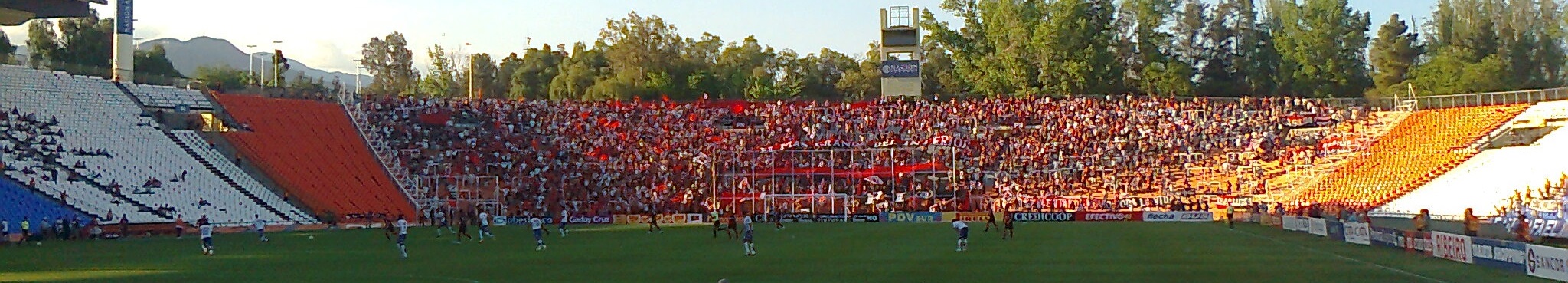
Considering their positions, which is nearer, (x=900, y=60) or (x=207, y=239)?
(x=207, y=239)

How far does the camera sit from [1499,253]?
28.3 m

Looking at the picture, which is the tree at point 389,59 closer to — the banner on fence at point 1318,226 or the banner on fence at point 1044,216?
the banner on fence at point 1044,216

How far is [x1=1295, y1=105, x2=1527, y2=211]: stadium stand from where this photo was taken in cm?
6212

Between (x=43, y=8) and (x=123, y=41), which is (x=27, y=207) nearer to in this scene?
(x=43, y=8)

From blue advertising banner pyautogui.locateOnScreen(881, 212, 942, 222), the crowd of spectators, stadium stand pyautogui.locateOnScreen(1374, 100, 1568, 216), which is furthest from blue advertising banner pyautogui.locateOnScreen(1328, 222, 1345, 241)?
blue advertising banner pyautogui.locateOnScreen(881, 212, 942, 222)

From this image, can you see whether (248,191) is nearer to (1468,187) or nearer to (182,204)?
(182,204)

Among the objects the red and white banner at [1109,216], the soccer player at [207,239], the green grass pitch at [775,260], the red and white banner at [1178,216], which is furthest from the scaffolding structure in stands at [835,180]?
the soccer player at [207,239]

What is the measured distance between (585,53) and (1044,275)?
9519 centimetres

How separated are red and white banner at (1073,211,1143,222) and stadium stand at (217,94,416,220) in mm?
30802

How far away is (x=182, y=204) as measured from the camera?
58094 mm

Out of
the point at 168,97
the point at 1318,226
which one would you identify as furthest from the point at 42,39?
the point at 1318,226

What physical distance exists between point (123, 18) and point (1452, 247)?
2436 inches

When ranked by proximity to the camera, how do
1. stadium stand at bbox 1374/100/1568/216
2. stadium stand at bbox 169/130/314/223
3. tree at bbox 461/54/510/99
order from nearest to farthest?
stadium stand at bbox 1374/100/1568/216 → stadium stand at bbox 169/130/314/223 → tree at bbox 461/54/510/99

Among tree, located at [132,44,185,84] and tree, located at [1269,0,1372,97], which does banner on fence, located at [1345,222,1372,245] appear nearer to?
tree, located at [1269,0,1372,97]
